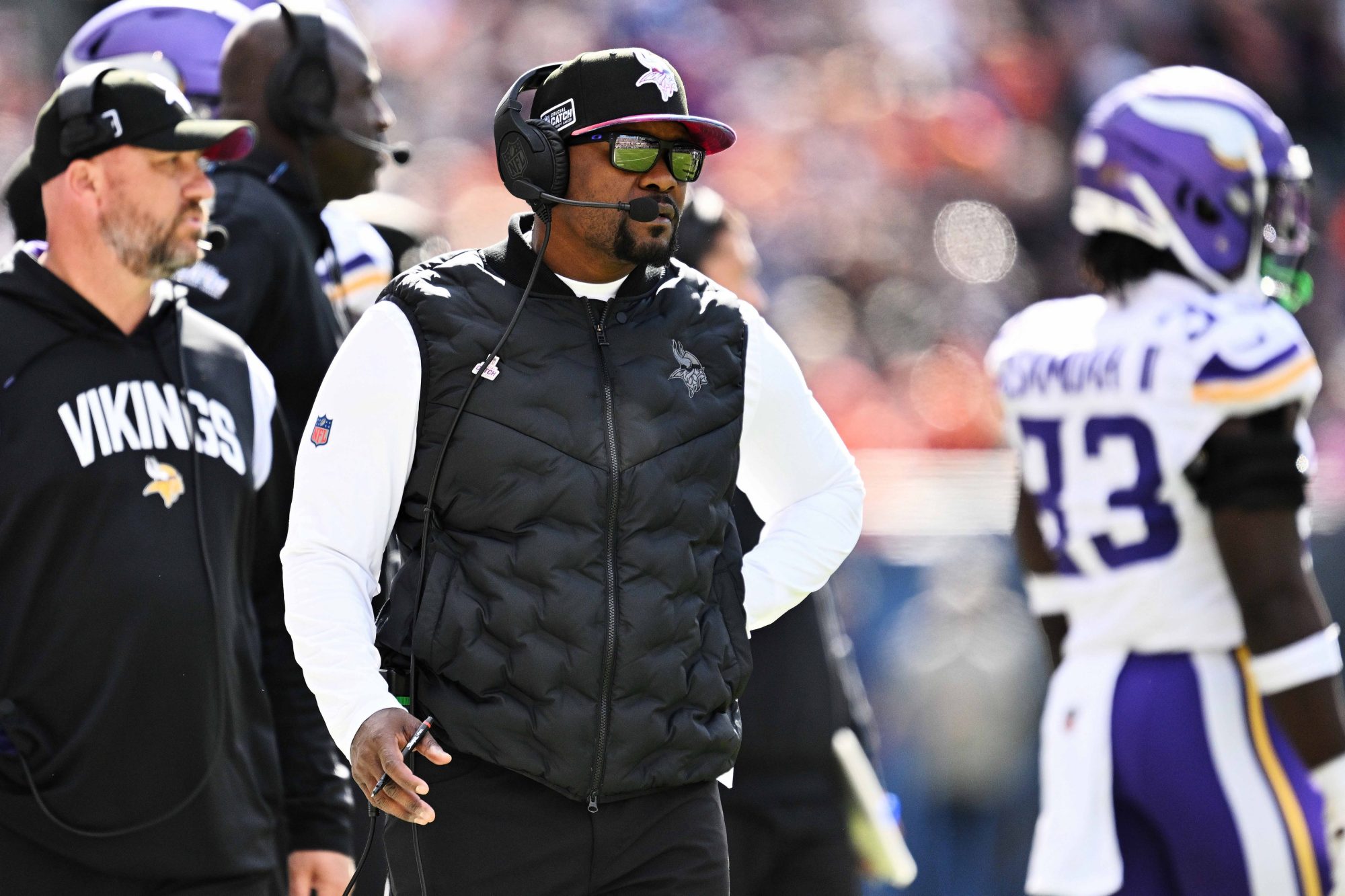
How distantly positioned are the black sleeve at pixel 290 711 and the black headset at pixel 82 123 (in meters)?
0.63

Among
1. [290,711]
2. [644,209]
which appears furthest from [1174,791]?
[290,711]

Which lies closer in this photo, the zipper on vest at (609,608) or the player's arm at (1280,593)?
the zipper on vest at (609,608)

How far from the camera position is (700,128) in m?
3.03

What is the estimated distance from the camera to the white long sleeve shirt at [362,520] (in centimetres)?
278

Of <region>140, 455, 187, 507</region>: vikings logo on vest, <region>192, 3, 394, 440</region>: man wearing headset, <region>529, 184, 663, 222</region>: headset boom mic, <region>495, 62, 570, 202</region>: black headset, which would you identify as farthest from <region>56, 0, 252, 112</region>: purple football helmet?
<region>529, 184, 663, 222</region>: headset boom mic

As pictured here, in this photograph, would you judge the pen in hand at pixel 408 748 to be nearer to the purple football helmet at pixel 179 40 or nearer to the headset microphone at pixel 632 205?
the headset microphone at pixel 632 205

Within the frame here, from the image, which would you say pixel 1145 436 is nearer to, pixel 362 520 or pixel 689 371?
pixel 689 371

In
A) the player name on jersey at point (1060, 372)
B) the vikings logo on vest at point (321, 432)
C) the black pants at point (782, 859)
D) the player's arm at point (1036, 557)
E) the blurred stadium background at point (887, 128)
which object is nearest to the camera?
the vikings logo on vest at point (321, 432)

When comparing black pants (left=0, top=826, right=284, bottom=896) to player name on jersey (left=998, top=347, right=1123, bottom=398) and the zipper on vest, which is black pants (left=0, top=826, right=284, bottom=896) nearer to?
the zipper on vest

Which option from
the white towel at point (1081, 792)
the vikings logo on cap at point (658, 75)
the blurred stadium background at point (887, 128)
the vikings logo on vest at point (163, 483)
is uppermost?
the vikings logo on cap at point (658, 75)

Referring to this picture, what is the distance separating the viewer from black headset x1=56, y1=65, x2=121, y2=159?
12.0 feet

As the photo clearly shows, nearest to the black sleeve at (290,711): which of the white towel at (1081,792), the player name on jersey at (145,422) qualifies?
the player name on jersey at (145,422)

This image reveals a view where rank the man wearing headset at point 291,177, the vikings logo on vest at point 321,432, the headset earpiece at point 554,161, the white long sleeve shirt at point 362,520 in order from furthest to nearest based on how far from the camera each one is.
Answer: the man wearing headset at point 291,177 < the headset earpiece at point 554,161 < the vikings logo on vest at point 321,432 < the white long sleeve shirt at point 362,520

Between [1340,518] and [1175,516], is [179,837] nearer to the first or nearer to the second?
[1175,516]
